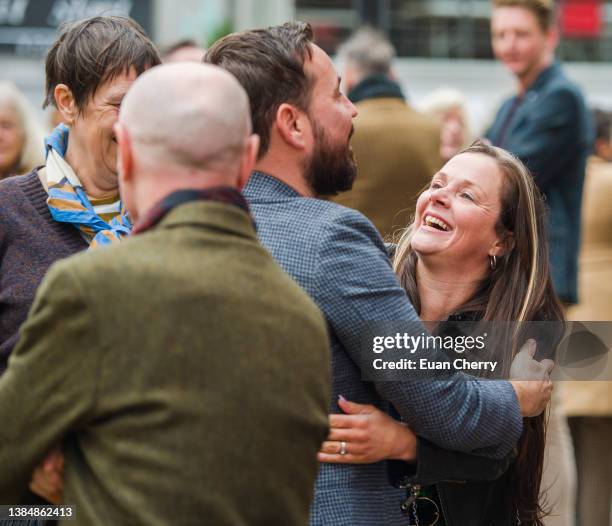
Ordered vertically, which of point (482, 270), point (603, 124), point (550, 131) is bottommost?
point (603, 124)

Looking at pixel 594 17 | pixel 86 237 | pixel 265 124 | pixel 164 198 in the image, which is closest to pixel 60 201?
pixel 86 237

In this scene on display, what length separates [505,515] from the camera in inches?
115

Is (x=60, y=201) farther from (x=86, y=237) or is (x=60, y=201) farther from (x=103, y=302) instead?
(x=103, y=302)

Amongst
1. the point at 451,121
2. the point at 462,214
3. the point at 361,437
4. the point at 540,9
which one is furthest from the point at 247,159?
the point at 451,121

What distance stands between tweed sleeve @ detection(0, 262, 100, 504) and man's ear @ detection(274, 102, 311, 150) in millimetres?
831

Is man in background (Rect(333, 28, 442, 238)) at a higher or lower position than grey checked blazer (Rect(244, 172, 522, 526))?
lower

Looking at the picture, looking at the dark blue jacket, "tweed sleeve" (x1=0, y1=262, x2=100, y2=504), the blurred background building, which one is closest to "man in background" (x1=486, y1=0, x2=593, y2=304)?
the dark blue jacket

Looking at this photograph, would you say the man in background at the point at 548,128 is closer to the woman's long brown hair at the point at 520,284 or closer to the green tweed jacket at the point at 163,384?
the woman's long brown hair at the point at 520,284

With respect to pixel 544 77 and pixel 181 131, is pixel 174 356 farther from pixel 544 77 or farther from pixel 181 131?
pixel 544 77

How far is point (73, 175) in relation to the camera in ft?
9.34

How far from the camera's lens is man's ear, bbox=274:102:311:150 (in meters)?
2.63

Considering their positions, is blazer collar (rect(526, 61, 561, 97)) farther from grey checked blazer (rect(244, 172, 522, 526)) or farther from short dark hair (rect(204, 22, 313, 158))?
grey checked blazer (rect(244, 172, 522, 526))

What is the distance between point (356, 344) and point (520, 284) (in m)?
0.71

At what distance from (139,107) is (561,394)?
155 inches
